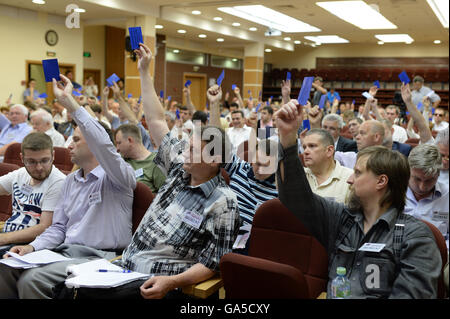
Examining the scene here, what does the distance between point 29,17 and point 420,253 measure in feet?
40.2

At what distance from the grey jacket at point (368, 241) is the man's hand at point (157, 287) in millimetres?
610

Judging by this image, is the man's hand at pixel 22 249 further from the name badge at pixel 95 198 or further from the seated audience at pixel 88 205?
the name badge at pixel 95 198

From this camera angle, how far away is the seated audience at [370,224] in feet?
5.09

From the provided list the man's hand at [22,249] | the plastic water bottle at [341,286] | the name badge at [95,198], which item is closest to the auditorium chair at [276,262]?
the plastic water bottle at [341,286]

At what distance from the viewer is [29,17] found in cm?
1145

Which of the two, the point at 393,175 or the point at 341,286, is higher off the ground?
the point at 393,175

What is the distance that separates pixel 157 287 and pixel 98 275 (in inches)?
12.0

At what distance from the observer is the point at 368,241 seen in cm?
168

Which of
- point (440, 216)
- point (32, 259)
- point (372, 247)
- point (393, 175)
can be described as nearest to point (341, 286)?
point (372, 247)

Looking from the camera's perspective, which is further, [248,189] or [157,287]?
[248,189]

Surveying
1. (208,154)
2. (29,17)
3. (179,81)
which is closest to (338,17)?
(179,81)

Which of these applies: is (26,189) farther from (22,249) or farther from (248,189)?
(248,189)

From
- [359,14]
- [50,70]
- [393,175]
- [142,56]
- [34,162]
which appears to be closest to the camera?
[393,175]
